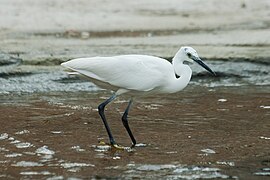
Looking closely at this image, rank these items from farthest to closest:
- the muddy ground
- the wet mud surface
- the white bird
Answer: the white bird
the muddy ground
the wet mud surface

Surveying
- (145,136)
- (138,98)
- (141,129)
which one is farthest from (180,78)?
(138,98)

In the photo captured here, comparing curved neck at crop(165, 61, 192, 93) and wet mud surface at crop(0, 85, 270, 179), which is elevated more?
curved neck at crop(165, 61, 192, 93)

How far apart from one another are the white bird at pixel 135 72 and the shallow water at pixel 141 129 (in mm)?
452

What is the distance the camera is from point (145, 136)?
7336 millimetres

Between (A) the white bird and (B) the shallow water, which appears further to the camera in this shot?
(A) the white bird

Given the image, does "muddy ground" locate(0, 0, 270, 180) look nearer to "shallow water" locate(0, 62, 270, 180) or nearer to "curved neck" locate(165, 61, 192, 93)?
"shallow water" locate(0, 62, 270, 180)

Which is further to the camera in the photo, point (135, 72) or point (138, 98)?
point (138, 98)

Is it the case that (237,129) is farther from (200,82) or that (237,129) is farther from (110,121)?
(200,82)

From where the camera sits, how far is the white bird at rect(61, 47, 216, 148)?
22.7 ft

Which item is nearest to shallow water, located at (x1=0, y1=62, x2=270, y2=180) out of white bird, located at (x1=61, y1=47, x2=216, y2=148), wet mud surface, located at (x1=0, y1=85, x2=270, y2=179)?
wet mud surface, located at (x1=0, y1=85, x2=270, y2=179)

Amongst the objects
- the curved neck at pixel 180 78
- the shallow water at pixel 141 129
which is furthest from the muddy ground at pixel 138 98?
the curved neck at pixel 180 78

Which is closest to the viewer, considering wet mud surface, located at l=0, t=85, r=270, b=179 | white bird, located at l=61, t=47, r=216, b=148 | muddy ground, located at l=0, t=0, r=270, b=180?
wet mud surface, located at l=0, t=85, r=270, b=179

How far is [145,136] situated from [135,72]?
0.67m

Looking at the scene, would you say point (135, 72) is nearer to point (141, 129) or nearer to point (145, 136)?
point (145, 136)
